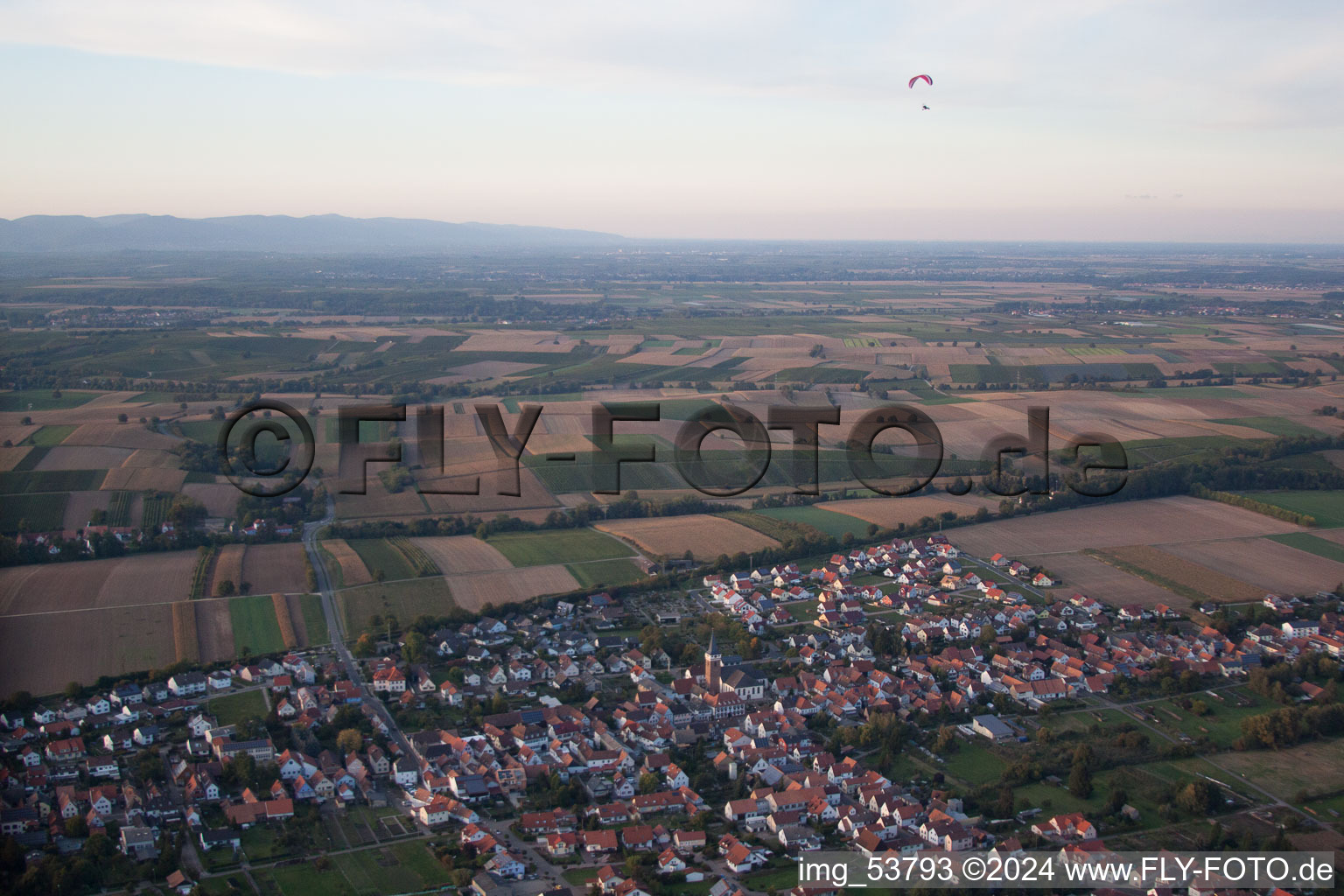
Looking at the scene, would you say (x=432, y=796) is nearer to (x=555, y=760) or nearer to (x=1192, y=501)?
(x=555, y=760)

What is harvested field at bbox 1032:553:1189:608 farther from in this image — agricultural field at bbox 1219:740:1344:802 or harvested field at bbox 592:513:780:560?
harvested field at bbox 592:513:780:560

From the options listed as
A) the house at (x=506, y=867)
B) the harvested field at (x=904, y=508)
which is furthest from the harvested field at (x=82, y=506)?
the harvested field at (x=904, y=508)

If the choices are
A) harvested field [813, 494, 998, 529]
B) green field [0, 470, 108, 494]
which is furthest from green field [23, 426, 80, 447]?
harvested field [813, 494, 998, 529]

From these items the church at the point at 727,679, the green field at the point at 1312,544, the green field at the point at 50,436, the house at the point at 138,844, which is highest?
the green field at the point at 50,436

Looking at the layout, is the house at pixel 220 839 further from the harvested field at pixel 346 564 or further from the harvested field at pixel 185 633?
the harvested field at pixel 346 564

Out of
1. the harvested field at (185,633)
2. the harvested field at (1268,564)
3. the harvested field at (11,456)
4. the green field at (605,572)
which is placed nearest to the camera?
the harvested field at (185,633)

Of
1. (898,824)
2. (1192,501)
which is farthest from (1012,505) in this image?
(898,824)
